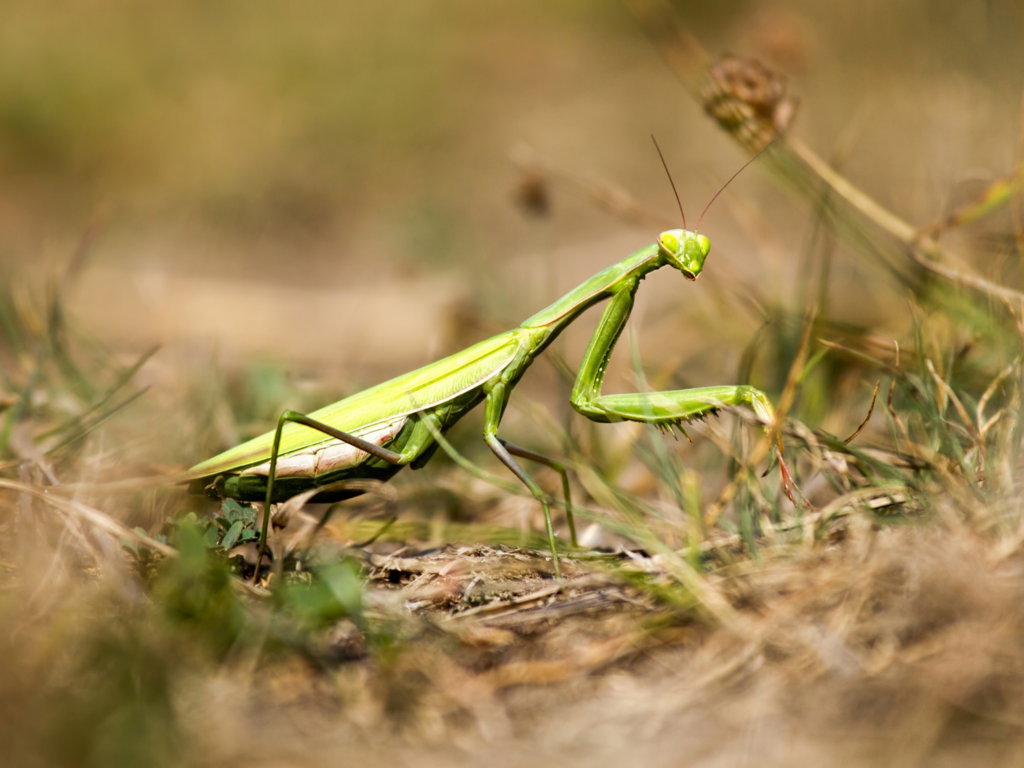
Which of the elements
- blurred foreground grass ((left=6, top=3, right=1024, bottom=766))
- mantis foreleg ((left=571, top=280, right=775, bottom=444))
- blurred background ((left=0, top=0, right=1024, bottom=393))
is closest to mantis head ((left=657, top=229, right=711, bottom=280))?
mantis foreleg ((left=571, top=280, right=775, bottom=444))

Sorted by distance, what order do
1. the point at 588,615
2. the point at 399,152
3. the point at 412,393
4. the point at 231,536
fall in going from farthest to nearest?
1. the point at 399,152
2. the point at 412,393
3. the point at 231,536
4. the point at 588,615

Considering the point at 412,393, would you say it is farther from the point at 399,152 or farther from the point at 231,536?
the point at 399,152

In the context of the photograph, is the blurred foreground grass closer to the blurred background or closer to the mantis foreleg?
the mantis foreleg

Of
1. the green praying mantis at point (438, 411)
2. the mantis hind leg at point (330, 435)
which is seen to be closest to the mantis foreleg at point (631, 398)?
the green praying mantis at point (438, 411)

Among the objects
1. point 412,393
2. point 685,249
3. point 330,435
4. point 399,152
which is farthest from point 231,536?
point 399,152

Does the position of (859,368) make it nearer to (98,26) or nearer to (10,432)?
(10,432)

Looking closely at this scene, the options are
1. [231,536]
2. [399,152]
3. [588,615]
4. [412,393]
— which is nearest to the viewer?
[588,615]

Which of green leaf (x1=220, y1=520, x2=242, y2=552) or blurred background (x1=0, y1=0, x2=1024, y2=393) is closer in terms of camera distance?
green leaf (x1=220, y1=520, x2=242, y2=552)

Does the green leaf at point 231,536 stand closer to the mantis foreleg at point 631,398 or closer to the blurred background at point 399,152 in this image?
the mantis foreleg at point 631,398
